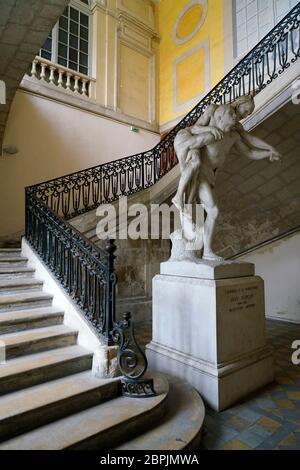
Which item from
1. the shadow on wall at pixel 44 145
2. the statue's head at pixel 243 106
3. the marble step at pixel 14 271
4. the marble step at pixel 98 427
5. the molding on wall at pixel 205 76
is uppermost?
the molding on wall at pixel 205 76

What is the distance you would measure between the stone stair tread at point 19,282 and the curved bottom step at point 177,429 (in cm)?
201

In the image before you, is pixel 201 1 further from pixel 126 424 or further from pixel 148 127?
pixel 126 424

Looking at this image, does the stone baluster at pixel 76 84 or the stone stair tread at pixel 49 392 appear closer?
the stone stair tread at pixel 49 392

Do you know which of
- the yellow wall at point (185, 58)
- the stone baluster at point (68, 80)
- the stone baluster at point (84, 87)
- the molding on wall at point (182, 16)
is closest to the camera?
the stone baluster at point (68, 80)

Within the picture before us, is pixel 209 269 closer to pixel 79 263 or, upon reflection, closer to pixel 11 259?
pixel 79 263

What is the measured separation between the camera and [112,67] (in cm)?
824

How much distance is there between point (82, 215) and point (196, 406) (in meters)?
3.82

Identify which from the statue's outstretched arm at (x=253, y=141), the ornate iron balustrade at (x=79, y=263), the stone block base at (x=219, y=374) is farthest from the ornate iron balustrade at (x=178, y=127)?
the stone block base at (x=219, y=374)

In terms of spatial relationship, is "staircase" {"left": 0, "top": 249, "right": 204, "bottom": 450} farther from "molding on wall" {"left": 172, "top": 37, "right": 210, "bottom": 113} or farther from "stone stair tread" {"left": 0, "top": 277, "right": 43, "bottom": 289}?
"molding on wall" {"left": 172, "top": 37, "right": 210, "bottom": 113}

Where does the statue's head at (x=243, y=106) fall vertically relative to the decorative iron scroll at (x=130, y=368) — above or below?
above

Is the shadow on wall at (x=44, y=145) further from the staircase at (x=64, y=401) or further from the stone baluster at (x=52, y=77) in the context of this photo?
the staircase at (x=64, y=401)

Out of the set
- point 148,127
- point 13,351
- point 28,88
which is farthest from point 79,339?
point 148,127

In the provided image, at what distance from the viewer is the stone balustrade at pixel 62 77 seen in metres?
6.65

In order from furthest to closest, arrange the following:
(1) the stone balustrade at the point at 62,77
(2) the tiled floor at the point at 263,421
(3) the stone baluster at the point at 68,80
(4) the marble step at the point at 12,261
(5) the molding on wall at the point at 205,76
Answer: (5) the molding on wall at the point at 205,76
(3) the stone baluster at the point at 68,80
(1) the stone balustrade at the point at 62,77
(4) the marble step at the point at 12,261
(2) the tiled floor at the point at 263,421
